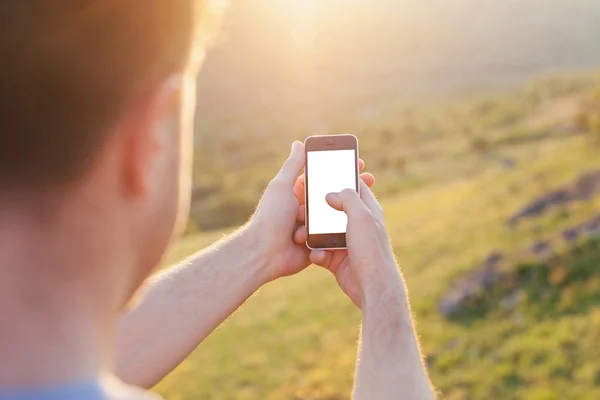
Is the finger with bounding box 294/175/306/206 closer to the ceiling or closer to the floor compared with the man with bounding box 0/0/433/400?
closer to the floor

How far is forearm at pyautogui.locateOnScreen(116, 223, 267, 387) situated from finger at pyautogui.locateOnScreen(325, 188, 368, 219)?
0.38 metres

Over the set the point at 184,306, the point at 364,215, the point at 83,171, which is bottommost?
the point at 184,306

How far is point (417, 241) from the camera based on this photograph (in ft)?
44.2

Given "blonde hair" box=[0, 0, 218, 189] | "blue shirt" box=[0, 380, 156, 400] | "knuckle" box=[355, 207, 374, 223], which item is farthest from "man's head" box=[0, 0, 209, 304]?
"knuckle" box=[355, 207, 374, 223]

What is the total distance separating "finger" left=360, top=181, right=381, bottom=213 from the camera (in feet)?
7.86

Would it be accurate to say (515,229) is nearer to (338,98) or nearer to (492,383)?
(492,383)

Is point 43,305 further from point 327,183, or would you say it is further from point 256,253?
point 327,183

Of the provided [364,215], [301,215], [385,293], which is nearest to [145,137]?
[385,293]

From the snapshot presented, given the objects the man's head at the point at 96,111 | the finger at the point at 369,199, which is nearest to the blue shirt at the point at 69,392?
the man's head at the point at 96,111

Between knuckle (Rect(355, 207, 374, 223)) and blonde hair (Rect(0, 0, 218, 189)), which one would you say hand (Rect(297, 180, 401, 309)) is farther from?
blonde hair (Rect(0, 0, 218, 189))

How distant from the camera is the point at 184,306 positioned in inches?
89.7

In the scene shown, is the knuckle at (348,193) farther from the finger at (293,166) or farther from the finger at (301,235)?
the finger at (293,166)

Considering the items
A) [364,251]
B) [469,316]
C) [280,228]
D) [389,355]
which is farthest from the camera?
[469,316]

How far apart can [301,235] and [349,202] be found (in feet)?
1.44
